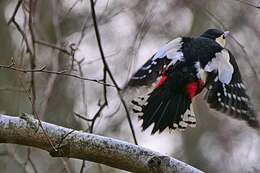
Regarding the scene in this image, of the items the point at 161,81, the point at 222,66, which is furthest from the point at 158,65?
the point at 222,66

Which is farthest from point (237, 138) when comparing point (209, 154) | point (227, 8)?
point (227, 8)

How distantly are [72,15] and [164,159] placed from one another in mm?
3503

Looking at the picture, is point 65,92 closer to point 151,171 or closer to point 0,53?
point 0,53

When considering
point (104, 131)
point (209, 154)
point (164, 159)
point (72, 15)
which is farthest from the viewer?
point (209, 154)

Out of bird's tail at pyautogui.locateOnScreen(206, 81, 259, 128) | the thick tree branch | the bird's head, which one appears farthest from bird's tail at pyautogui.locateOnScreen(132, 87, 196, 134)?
the thick tree branch

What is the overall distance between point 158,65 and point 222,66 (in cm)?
36

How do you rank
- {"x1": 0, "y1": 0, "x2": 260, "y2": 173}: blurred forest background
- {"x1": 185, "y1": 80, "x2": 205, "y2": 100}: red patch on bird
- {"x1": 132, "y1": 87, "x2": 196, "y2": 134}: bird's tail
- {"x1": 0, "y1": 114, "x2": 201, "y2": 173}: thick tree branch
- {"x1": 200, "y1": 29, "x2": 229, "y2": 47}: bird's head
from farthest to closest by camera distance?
{"x1": 0, "y1": 0, "x2": 260, "y2": 173}: blurred forest background → {"x1": 200, "y1": 29, "x2": 229, "y2": 47}: bird's head → {"x1": 185, "y1": 80, "x2": 205, "y2": 100}: red patch on bird → {"x1": 132, "y1": 87, "x2": 196, "y2": 134}: bird's tail → {"x1": 0, "y1": 114, "x2": 201, "y2": 173}: thick tree branch

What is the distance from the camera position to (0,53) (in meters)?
6.46

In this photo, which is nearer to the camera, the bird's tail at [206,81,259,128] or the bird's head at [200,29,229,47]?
the bird's tail at [206,81,259,128]

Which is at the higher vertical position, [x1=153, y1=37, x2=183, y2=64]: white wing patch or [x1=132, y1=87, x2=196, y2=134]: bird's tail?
[x1=153, y1=37, x2=183, y2=64]: white wing patch

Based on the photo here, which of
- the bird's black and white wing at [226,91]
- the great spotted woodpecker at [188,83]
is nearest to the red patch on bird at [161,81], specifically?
the great spotted woodpecker at [188,83]

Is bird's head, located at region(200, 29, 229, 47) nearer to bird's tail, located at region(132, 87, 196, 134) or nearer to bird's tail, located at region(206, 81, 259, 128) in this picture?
bird's tail, located at region(206, 81, 259, 128)

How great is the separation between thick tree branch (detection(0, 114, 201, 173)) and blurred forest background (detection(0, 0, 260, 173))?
4.20 ft

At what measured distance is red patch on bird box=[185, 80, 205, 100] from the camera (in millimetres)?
3711
